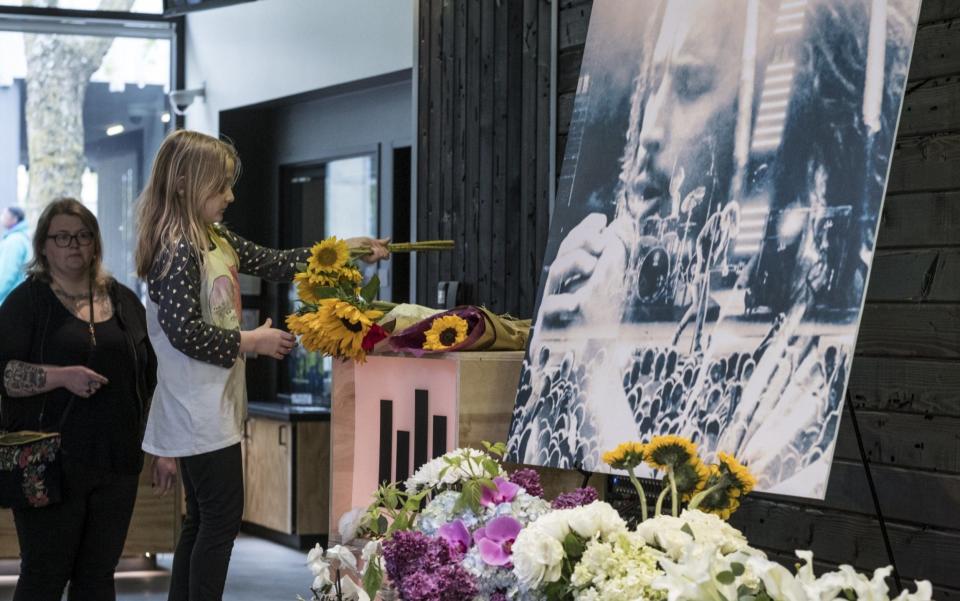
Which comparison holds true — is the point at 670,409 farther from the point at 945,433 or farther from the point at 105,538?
the point at 105,538

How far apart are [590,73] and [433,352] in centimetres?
73

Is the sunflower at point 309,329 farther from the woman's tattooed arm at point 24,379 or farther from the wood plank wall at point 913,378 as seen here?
the wood plank wall at point 913,378

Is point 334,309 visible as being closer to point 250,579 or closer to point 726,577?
point 726,577

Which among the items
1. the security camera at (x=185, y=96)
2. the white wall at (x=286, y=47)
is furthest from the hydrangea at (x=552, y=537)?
the security camera at (x=185, y=96)

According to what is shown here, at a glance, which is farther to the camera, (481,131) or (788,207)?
(481,131)

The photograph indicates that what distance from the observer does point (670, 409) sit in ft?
8.57

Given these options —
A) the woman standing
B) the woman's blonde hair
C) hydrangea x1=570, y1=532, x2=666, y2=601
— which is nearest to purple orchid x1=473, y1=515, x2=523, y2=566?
hydrangea x1=570, y1=532, x2=666, y2=601

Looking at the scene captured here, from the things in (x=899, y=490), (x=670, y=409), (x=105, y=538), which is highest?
Result: (x=670, y=409)

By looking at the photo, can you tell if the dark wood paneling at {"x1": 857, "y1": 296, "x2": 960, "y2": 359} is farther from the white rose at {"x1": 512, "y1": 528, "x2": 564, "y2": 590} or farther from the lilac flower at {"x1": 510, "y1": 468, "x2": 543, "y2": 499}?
the white rose at {"x1": 512, "y1": 528, "x2": 564, "y2": 590}

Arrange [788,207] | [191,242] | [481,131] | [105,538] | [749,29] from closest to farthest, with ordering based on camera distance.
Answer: [788,207]
[749,29]
[191,242]
[105,538]
[481,131]

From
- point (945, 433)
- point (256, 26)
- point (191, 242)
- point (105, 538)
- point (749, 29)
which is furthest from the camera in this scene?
point (256, 26)

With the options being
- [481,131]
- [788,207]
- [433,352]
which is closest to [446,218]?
[481,131]

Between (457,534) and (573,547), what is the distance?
0.20 meters

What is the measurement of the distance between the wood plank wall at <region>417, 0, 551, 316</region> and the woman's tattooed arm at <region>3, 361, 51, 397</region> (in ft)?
5.25
